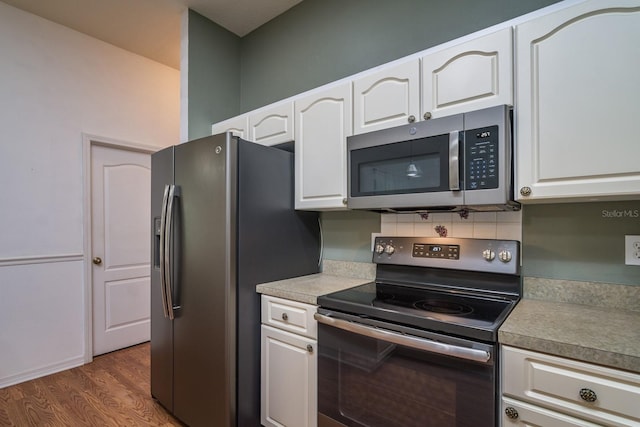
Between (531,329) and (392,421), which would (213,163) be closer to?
(392,421)

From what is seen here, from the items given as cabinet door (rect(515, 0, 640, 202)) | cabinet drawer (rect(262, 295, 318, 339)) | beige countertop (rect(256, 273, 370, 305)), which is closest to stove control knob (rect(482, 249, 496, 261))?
cabinet door (rect(515, 0, 640, 202))

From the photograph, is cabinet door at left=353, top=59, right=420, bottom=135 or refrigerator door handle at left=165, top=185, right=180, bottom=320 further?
refrigerator door handle at left=165, top=185, right=180, bottom=320

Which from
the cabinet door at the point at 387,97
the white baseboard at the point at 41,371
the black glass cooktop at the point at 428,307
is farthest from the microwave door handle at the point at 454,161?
the white baseboard at the point at 41,371

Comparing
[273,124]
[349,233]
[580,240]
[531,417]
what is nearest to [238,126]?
[273,124]

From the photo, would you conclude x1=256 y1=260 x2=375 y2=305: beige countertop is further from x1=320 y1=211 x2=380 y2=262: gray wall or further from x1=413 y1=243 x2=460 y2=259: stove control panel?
x1=413 y1=243 x2=460 y2=259: stove control panel

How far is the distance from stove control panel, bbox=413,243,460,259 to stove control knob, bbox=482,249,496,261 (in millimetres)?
118

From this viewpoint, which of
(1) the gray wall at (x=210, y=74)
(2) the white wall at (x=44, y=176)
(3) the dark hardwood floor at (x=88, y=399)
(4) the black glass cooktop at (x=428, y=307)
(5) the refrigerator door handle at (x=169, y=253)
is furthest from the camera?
(1) the gray wall at (x=210, y=74)

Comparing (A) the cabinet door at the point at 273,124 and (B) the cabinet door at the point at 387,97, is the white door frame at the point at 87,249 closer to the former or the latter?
(A) the cabinet door at the point at 273,124

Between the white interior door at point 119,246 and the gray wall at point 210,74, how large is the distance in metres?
1.08

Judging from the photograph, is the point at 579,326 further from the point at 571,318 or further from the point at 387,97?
the point at 387,97

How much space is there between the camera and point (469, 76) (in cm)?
134

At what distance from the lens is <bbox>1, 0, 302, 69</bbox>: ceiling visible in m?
2.42

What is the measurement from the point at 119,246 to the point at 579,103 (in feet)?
11.5

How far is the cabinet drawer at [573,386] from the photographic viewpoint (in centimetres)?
84
